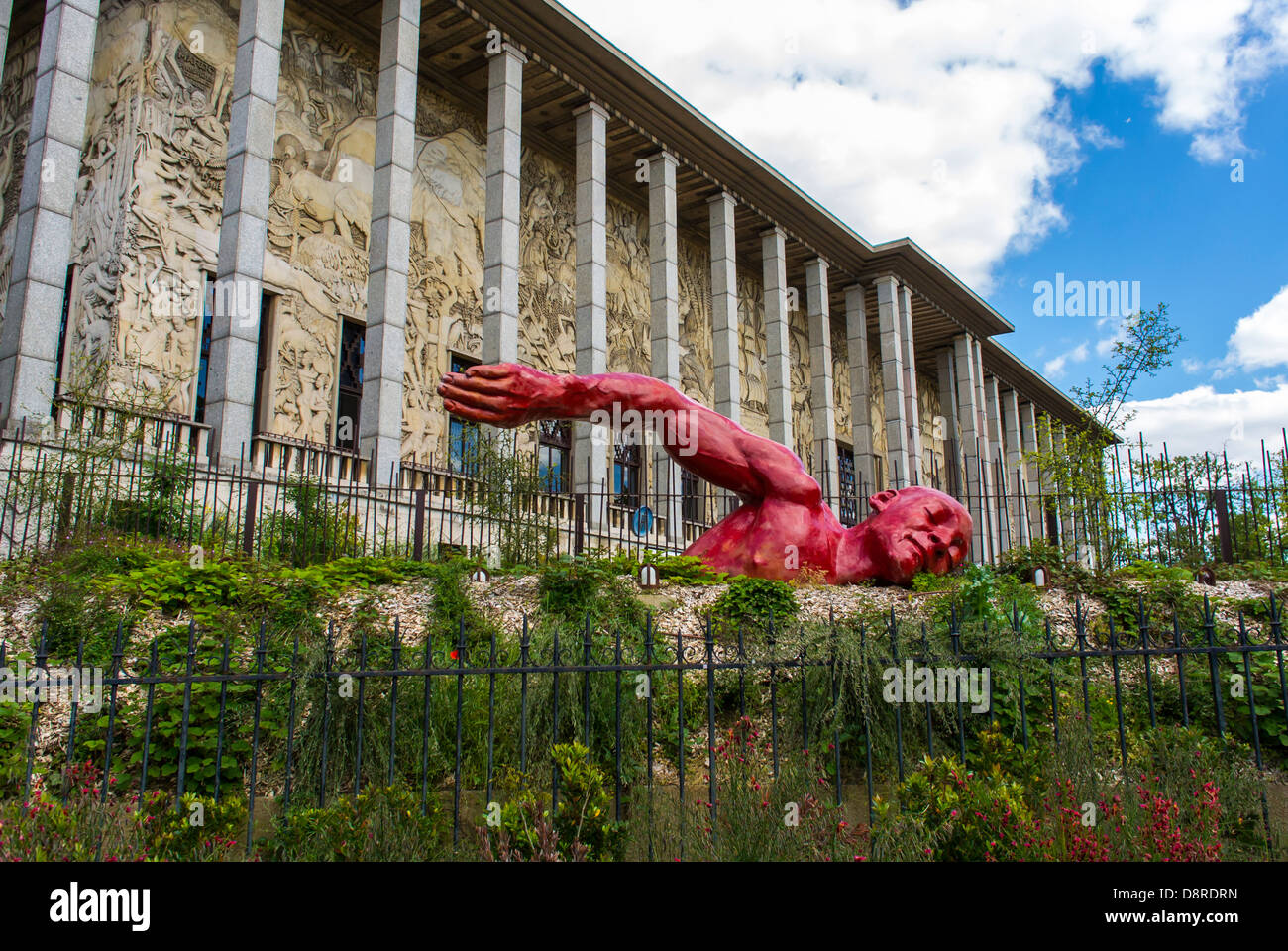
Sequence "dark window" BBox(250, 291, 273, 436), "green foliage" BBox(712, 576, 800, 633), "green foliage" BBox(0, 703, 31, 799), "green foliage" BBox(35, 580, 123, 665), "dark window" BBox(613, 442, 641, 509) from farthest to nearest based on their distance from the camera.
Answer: "dark window" BBox(613, 442, 641, 509) → "dark window" BBox(250, 291, 273, 436) → "green foliage" BBox(712, 576, 800, 633) → "green foliage" BBox(35, 580, 123, 665) → "green foliage" BBox(0, 703, 31, 799)

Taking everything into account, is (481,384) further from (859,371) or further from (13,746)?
(859,371)

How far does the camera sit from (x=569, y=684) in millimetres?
6277

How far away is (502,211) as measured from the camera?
1866 centimetres

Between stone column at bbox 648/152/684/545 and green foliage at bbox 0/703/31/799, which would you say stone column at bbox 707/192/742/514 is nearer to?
stone column at bbox 648/152/684/545

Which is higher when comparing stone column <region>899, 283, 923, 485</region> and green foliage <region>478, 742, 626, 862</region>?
stone column <region>899, 283, 923, 485</region>

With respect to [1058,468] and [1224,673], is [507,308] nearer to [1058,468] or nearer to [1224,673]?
[1058,468]

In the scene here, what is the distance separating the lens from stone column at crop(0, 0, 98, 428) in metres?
12.2

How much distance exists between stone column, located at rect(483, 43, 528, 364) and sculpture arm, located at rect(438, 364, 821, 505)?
791 centimetres

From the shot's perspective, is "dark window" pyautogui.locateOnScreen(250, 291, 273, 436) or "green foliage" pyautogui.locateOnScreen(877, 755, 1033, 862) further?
"dark window" pyautogui.locateOnScreen(250, 291, 273, 436)

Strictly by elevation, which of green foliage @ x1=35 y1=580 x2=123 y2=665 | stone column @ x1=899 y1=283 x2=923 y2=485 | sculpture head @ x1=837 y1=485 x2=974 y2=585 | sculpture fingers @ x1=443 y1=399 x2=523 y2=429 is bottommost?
green foliage @ x1=35 y1=580 x2=123 y2=665

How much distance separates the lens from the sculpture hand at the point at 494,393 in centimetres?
915

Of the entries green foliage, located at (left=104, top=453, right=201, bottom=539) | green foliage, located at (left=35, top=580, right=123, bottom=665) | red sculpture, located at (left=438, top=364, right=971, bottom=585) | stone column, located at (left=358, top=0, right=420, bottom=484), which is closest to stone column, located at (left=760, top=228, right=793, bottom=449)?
stone column, located at (left=358, top=0, right=420, bottom=484)

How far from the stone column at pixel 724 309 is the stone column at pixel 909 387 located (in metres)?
7.26

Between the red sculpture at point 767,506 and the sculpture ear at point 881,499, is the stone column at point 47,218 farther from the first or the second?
the sculpture ear at point 881,499
